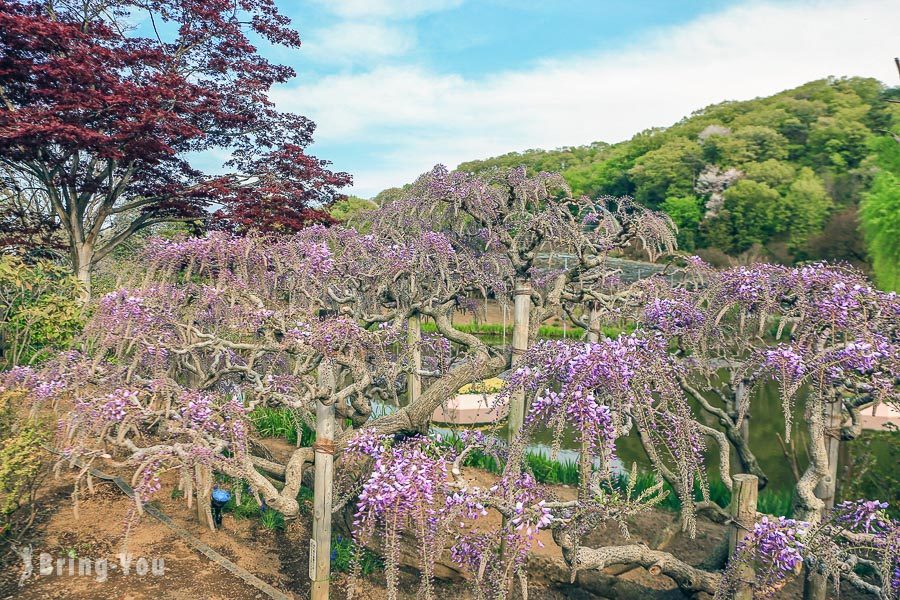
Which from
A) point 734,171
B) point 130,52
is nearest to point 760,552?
point 130,52

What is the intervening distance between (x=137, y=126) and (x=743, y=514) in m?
11.4

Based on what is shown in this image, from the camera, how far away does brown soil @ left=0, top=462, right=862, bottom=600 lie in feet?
15.0

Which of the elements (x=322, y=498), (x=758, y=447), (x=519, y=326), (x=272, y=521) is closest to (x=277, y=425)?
(x=272, y=521)

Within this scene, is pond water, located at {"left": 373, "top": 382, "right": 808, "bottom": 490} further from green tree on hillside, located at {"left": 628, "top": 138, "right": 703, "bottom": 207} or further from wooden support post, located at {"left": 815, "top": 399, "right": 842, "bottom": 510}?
green tree on hillside, located at {"left": 628, "top": 138, "right": 703, "bottom": 207}

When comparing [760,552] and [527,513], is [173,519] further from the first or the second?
[760,552]

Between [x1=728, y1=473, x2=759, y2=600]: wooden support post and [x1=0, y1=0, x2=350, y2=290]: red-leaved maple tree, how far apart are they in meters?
10.00

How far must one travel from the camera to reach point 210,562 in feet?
16.5

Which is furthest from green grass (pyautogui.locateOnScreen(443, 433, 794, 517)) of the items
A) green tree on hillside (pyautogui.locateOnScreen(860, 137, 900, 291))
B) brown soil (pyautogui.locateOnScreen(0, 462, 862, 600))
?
green tree on hillside (pyautogui.locateOnScreen(860, 137, 900, 291))

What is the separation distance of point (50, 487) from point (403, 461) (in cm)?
555

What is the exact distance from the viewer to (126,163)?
11.7 m

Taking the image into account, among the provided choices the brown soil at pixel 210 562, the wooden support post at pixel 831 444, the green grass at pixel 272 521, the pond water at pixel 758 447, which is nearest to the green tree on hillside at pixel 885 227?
the pond water at pixel 758 447

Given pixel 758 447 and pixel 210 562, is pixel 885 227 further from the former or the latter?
pixel 210 562

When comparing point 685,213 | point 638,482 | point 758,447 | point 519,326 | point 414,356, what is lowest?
point 758,447

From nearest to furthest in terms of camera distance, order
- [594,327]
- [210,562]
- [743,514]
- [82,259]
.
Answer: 1. [743,514]
2. [210,562]
3. [594,327]
4. [82,259]
